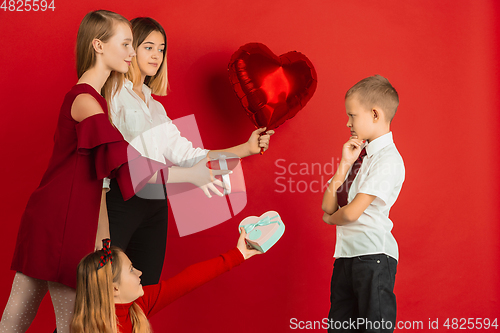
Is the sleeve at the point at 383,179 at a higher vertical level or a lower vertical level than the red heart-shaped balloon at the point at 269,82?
lower

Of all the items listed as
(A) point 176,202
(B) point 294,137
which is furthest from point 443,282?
(A) point 176,202

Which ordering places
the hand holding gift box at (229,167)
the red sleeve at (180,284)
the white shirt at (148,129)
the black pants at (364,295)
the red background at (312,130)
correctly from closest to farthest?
the red sleeve at (180,284) → the black pants at (364,295) → the white shirt at (148,129) → the hand holding gift box at (229,167) → the red background at (312,130)

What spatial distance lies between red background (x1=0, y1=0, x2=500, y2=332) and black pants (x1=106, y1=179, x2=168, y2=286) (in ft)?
1.07

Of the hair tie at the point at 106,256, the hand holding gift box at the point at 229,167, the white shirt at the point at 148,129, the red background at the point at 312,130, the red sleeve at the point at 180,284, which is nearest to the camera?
the hair tie at the point at 106,256

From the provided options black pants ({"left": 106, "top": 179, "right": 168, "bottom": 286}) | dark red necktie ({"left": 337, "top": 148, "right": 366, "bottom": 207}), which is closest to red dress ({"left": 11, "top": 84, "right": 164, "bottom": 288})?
black pants ({"left": 106, "top": 179, "right": 168, "bottom": 286})

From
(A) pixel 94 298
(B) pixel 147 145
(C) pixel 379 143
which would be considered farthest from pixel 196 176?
(C) pixel 379 143

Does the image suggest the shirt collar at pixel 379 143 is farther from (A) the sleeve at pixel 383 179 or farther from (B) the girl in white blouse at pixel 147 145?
(B) the girl in white blouse at pixel 147 145

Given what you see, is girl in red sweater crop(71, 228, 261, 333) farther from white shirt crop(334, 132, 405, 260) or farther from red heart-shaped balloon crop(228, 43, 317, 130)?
red heart-shaped balloon crop(228, 43, 317, 130)

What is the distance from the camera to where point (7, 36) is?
1629 mm

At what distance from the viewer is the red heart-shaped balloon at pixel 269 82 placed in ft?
4.81

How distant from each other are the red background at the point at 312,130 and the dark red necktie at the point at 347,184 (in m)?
0.39

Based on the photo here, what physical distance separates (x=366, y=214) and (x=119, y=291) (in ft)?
2.40

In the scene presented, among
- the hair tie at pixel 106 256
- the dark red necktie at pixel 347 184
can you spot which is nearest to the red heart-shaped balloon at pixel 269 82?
the dark red necktie at pixel 347 184

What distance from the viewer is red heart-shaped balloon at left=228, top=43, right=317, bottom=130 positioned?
147 cm
